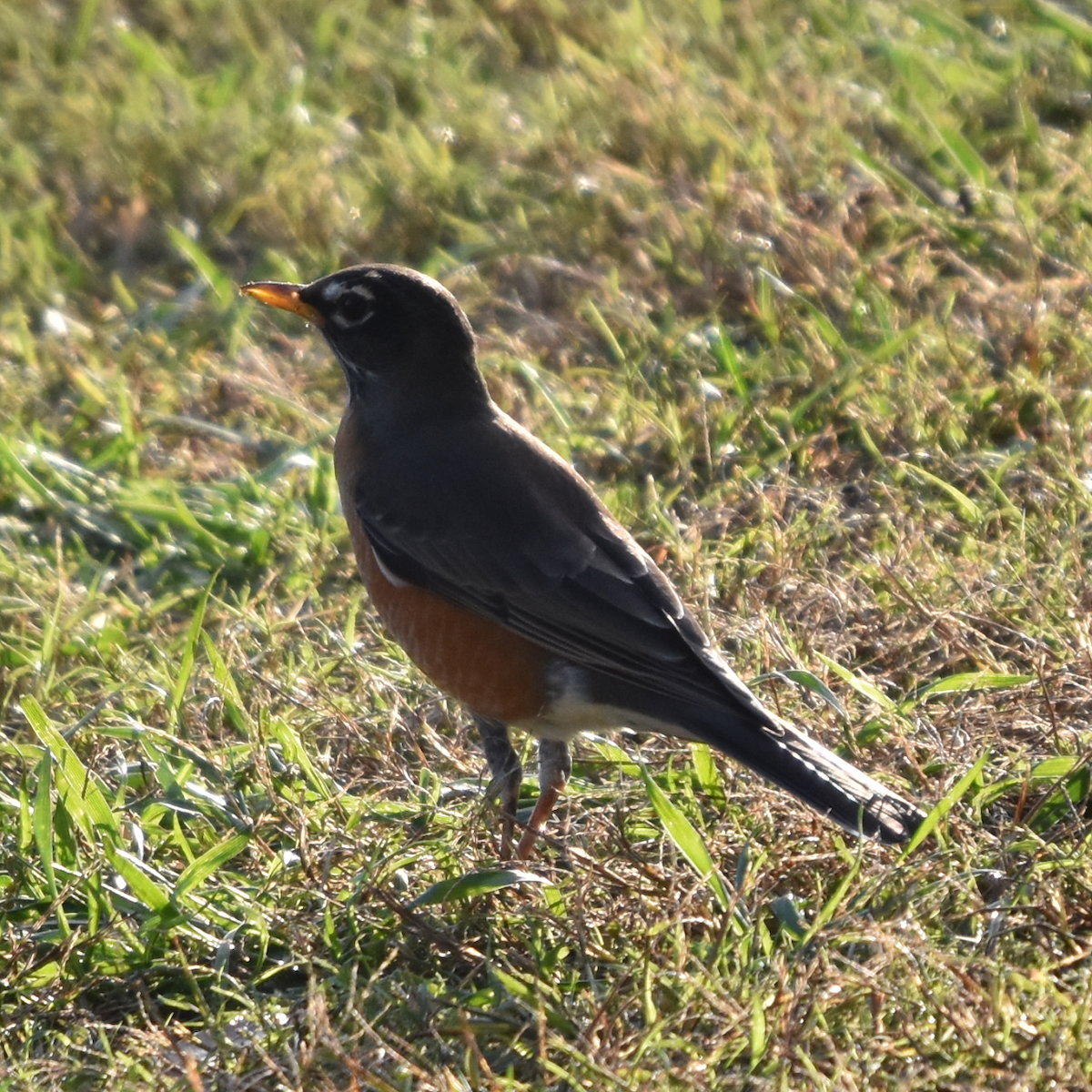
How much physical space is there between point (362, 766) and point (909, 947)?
184 centimetres

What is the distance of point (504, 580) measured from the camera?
4852 mm

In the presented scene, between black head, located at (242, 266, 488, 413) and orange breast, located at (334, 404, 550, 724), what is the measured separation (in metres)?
0.65

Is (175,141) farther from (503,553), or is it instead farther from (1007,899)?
(1007,899)

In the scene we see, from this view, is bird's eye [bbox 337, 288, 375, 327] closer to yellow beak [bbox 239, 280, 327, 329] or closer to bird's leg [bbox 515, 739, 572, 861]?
yellow beak [bbox 239, 280, 327, 329]

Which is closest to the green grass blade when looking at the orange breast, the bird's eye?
the orange breast

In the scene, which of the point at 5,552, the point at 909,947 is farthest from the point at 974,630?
the point at 5,552

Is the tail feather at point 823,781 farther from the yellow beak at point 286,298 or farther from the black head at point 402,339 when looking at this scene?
the yellow beak at point 286,298

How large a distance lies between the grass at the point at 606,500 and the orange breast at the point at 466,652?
252 millimetres

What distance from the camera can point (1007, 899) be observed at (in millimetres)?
3924

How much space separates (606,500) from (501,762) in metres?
1.58

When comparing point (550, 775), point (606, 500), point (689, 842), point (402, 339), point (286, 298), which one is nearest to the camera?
point (689, 842)

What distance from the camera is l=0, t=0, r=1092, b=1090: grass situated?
3.79 meters

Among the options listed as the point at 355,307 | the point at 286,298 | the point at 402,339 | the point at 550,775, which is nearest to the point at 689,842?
the point at 550,775

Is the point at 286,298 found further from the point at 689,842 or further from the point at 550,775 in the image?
the point at 689,842
